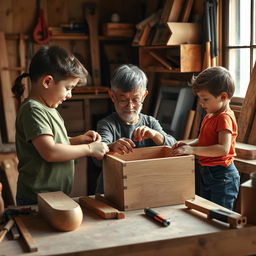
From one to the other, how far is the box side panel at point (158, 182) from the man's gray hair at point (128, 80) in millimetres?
586

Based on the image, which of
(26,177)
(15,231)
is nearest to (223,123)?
(26,177)

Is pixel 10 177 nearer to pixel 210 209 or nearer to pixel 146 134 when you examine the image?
pixel 146 134

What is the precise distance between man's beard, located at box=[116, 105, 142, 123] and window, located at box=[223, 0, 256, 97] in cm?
151

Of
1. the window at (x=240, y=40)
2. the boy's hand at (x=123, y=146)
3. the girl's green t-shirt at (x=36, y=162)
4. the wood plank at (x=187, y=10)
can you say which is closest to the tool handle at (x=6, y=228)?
the girl's green t-shirt at (x=36, y=162)

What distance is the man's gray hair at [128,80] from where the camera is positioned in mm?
2324

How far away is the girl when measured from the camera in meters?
1.89

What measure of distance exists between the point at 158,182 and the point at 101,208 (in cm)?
24

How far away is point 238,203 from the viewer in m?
3.36

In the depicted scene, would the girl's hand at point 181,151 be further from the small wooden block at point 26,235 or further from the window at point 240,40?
the window at point 240,40

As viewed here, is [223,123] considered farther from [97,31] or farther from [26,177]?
[97,31]

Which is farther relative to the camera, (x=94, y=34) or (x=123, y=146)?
(x=94, y=34)

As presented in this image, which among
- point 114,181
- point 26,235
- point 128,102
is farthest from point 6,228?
point 128,102

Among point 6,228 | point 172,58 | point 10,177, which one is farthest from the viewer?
point 10,177

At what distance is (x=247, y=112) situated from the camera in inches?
134
